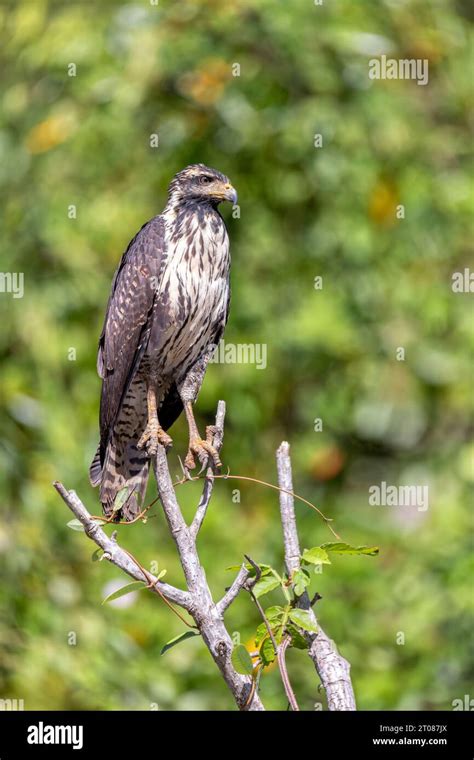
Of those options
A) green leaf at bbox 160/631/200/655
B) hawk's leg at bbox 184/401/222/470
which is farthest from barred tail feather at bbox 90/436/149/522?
green leaf at bbox 160/631/200/655

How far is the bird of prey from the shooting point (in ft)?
13.2

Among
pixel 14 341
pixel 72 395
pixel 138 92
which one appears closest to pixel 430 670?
pixel 72 395

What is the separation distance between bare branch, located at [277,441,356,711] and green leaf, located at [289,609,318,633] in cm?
3

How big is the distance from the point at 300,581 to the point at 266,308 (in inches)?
139

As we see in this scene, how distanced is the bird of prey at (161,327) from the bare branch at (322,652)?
101 centimetres

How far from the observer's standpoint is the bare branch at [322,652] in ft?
8.46

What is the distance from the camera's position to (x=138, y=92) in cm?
600

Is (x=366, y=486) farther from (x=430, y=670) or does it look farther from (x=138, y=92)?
(x=138, y=92)

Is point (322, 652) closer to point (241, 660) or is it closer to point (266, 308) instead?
point (241, 660)

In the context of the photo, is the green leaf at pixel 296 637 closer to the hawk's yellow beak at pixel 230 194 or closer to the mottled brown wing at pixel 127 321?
the mottled brown wing at pixel 127 321

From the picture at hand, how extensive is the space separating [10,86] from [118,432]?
8.99 ft

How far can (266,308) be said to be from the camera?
19.8 feet

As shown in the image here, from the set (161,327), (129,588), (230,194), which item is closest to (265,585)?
(129,588)
